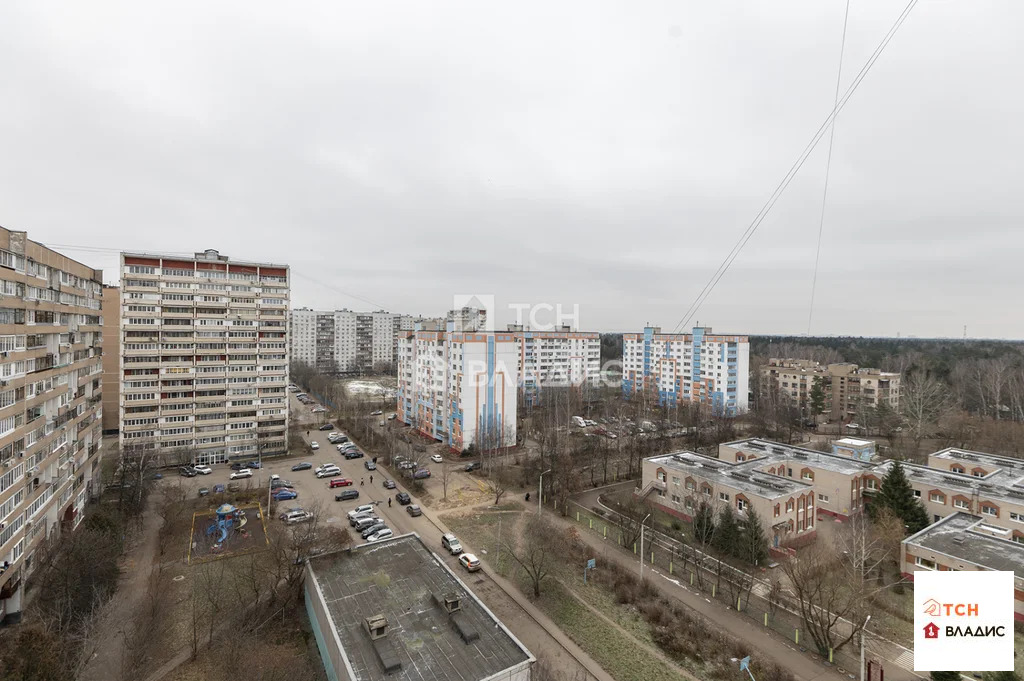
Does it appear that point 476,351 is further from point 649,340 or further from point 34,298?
point 649,340

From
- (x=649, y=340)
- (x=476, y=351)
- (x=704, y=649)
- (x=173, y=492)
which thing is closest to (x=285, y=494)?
(x=173, y=492)

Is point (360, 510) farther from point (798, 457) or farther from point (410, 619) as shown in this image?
point (798, 457)

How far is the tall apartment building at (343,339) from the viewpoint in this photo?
61562mm

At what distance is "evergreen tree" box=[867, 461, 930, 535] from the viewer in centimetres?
1588

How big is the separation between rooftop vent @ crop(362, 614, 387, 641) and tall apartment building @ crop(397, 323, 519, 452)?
1675cm

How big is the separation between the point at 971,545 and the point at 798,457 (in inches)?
332

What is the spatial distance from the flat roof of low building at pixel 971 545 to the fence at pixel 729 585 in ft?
16.0

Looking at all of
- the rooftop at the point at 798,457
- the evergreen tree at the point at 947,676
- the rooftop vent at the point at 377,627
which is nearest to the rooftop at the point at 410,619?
the rooftop vent at the point at 377,627

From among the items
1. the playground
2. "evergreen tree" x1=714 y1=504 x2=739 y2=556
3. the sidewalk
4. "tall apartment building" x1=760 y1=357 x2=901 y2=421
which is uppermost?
"tall apartment building" x1=760 y1=357 x2=901 y2=421

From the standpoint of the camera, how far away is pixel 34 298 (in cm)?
1306

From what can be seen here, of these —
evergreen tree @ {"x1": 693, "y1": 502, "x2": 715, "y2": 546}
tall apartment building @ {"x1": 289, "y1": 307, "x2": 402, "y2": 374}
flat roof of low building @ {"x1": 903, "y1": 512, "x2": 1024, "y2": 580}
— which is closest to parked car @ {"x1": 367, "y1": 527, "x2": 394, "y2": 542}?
evergreen tree @ {"x1": 693, "y1": 502, "x2": 715, "y2": 546}

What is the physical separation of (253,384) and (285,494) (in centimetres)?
817

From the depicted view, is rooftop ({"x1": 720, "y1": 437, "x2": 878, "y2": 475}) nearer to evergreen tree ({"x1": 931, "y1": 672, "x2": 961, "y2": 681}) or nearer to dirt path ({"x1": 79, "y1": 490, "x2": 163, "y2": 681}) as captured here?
evergreen tree ({"x1": 931, "y1": 672, "x2": 961, "y2": 681})

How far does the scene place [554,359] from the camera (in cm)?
4459
